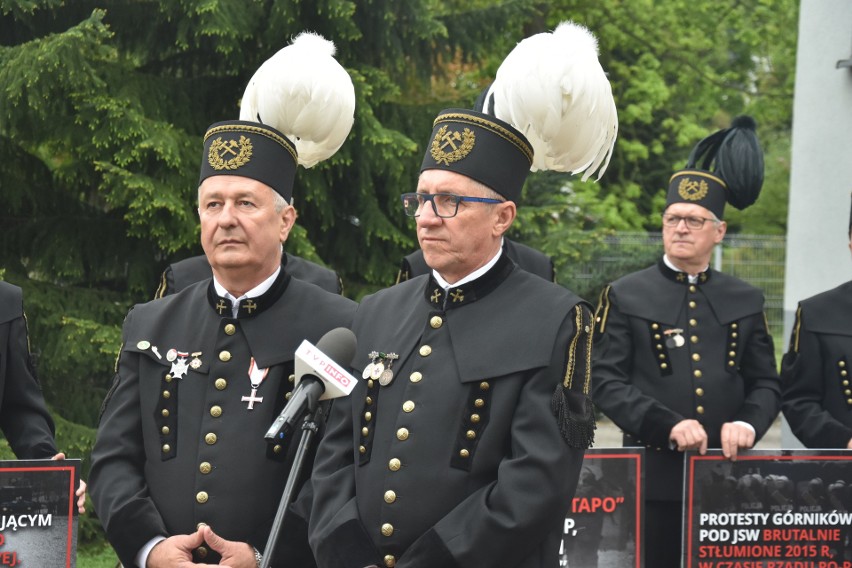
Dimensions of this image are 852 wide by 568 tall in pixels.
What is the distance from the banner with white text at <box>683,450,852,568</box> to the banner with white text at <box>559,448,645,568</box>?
9.5 inches

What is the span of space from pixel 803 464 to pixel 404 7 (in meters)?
5.07

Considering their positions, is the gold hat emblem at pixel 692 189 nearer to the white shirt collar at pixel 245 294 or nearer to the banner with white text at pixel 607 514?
the banner with white text at pixel 607 514

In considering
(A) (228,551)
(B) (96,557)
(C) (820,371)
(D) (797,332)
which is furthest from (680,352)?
(B) (96,557)

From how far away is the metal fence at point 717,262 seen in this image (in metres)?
15.2

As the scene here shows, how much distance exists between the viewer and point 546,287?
13.3 feet

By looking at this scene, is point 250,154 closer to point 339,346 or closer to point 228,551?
point 339,346

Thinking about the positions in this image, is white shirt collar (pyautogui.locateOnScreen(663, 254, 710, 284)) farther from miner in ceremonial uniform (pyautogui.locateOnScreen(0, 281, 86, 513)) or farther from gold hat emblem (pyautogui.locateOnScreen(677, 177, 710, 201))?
miner in ceremonial uniform (pyautogui.locateOnScreen(0, 281, 86, 513))

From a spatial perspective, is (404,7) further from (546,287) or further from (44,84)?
(546,287)

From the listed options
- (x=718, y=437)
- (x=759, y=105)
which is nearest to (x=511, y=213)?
(x=718, y=437)

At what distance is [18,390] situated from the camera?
502cm

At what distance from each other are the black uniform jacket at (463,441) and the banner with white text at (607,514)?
81.4 inches

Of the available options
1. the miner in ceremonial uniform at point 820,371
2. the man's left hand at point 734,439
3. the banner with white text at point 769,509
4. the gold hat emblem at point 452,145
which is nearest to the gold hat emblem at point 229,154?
the gold hat emblem at point 452,145

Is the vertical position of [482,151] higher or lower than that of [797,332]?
higher

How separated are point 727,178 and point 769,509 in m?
2.04
